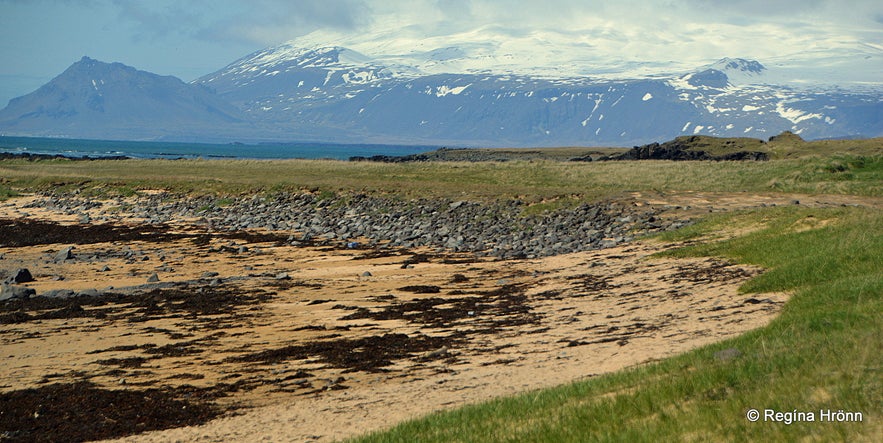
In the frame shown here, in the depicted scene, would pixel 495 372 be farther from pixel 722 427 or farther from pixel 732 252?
pixel 732 252

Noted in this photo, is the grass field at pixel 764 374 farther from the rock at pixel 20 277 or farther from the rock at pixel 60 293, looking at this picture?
the rock at pixel 20 277

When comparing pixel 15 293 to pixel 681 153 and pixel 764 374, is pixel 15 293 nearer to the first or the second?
Result: pixel 764 374

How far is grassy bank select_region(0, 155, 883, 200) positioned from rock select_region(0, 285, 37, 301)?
22.7 meters

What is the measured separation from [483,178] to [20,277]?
108 feet

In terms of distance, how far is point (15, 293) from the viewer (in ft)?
80.7

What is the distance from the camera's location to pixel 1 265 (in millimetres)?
32719

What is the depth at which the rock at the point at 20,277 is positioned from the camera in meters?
27.7

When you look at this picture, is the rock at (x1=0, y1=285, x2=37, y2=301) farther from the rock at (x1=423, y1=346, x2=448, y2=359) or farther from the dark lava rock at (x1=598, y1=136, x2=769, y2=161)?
the dark lava rock at (x1=598, y1=136, x2=769, y2=161)

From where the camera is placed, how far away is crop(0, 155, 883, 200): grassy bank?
44562 mm

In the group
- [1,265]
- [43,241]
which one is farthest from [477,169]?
[1,265]

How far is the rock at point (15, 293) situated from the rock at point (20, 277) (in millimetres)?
2793

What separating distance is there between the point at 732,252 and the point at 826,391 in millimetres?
14661

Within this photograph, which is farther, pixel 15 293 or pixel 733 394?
pixel 15 293

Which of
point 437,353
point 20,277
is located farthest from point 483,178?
point 437,353
